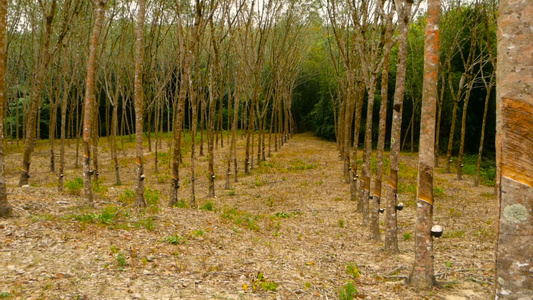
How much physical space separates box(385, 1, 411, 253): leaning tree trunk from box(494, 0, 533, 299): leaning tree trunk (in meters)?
4.01

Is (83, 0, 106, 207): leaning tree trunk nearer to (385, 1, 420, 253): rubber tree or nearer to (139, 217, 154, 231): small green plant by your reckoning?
(139, 217, 154, 231): small green plant

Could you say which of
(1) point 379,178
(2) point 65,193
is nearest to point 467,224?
(1) point 379,178

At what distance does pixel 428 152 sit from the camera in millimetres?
5125

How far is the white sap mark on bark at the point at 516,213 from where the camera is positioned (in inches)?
94.7

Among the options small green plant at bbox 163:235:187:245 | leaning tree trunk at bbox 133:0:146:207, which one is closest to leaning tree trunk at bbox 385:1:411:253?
small green plant at bbox 163:235:187:245

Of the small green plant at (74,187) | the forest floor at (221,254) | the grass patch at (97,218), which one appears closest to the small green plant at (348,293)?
→ the forest floor at (221,254)

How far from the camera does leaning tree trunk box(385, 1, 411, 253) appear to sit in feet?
21.6

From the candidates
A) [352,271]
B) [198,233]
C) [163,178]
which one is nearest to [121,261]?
[198,233]

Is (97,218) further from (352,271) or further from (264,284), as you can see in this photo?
(352,271)

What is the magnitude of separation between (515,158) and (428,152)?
275 cm

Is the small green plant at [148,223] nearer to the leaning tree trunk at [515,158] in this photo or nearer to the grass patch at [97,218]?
the grass patch at [97,218]

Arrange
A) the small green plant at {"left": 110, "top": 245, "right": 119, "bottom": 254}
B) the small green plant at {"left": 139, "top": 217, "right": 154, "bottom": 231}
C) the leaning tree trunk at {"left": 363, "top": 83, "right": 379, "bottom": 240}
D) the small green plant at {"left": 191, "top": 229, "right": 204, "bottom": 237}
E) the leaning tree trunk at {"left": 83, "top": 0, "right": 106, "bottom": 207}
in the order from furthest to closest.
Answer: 1. the leaning tree trunk at {"left": 83, "top": 0, "right": 106, "bottom": 207}
2. the leaning tree trunk at {"left": 363, "top": 83, "right": 379, "bottom": 240}
3. the small green plant at {"left": 191, "top": 229, "right": 204, "bottom": 237}
4. the small green plant at {"left": 139, "top": 217, "right": 154, "bottom": 231}
5. the small green plant at {"left": 110, "top": 245, "right": 119, "bottom": 254}

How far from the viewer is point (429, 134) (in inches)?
201

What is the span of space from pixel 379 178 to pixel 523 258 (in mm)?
5578
